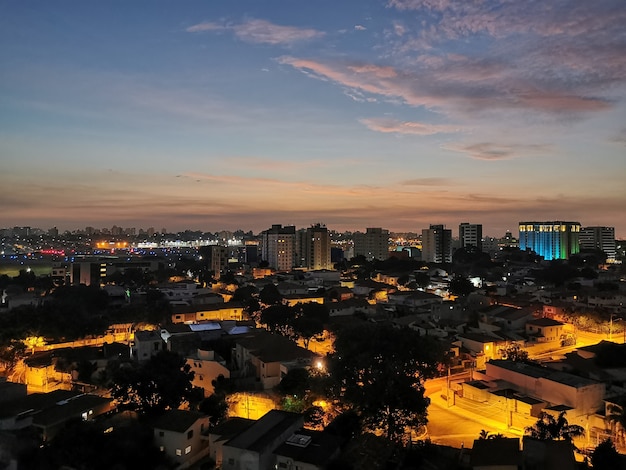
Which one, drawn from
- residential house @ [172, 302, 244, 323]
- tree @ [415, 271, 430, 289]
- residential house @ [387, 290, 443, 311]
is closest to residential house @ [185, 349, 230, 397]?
residential house @ [172, 302, 244, 323]

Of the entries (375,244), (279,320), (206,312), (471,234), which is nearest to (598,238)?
(471,234)

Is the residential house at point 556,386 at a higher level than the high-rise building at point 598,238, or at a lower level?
lower

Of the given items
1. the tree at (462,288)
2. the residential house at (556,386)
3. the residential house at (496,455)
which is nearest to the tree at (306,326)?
the residential house at (556,386)

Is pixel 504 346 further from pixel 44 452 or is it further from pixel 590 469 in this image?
pixel 44 452

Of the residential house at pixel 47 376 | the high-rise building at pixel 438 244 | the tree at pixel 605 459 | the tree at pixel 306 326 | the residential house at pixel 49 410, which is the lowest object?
the residential house at pixel 47 376

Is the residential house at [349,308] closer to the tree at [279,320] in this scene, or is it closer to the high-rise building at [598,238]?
the tree at [279,320]

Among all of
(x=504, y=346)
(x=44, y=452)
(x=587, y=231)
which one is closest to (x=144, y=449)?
(x=44, y=452)

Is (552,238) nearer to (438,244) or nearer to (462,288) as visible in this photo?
(438,244)
